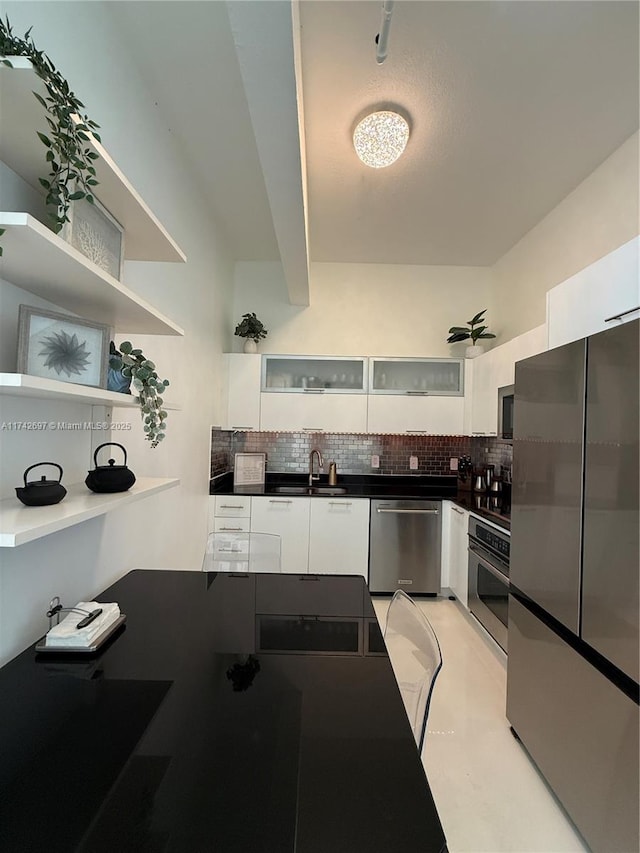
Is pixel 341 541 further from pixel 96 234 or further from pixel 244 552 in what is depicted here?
pixel 96 234

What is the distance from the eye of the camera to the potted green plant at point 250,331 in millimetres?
3533

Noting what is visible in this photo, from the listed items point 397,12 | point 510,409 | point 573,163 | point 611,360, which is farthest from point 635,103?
point 510,409

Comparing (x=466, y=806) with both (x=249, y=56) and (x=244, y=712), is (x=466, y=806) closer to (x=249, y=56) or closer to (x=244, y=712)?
(x=244, y=712)

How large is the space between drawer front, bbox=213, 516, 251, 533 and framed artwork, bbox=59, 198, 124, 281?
235 cm

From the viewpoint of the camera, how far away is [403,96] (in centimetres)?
183

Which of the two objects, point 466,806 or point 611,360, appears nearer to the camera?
point 611,360

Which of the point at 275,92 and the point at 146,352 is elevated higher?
the point at 275,92

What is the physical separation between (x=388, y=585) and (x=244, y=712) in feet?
8.47

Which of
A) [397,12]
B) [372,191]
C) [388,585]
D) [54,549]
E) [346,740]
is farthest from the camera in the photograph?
[388,585]

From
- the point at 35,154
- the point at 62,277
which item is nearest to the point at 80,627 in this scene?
the point at 62,277

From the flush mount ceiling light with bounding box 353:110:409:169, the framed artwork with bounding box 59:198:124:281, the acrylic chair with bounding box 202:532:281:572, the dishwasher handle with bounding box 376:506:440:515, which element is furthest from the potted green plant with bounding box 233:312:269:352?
the framed artwork with bounding box 59:198:124:281

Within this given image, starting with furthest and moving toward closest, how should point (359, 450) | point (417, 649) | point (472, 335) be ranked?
point (359, 450) → point (472, 335) → point (417, 649)

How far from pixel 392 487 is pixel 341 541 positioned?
840 millimetres

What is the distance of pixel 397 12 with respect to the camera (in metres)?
1.46
